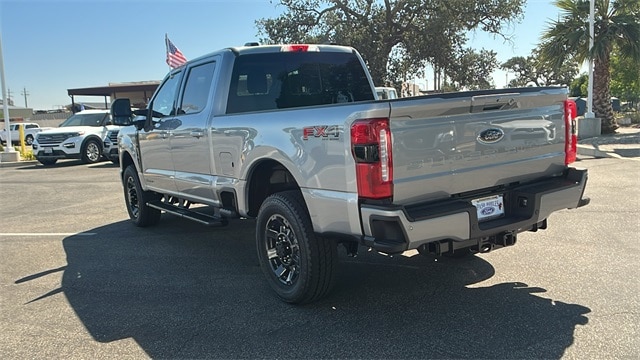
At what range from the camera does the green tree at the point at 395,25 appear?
25.9 m

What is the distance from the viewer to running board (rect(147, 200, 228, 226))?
198 inches

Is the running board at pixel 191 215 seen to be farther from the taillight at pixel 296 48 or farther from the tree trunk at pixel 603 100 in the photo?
the tree trunk at pixel 603 100

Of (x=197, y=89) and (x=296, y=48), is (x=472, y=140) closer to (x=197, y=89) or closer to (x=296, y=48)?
(x=296, y=48)

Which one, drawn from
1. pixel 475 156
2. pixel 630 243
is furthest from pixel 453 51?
pixel 475 156

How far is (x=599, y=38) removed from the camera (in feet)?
53.3

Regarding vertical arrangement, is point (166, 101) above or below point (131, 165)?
above

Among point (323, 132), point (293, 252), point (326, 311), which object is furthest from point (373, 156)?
point (326, 311)

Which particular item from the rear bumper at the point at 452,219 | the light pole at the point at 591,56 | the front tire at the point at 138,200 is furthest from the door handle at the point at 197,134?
the light pole at the point at 591,56

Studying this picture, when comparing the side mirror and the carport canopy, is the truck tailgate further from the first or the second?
the carport canopy

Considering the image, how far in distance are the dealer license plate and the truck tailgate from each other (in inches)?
4.2

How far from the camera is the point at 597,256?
197 inches

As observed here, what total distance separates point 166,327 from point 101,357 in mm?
518

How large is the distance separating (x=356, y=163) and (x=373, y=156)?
12 cm

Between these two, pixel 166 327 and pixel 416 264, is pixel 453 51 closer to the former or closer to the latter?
pixel 416 264
